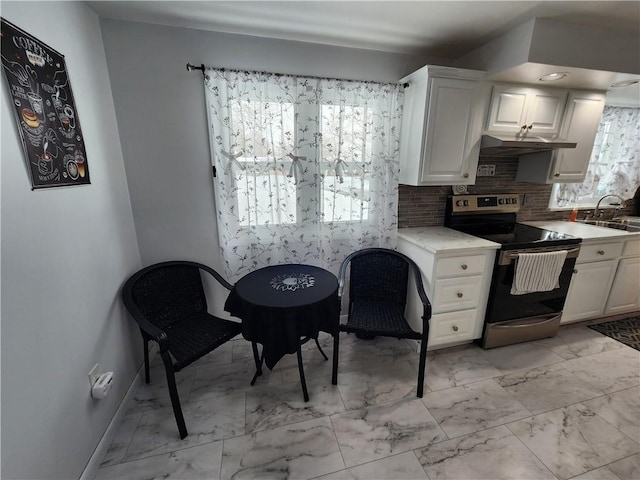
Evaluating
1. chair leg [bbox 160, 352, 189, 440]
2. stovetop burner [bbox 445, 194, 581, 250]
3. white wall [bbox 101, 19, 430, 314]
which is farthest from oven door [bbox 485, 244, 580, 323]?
chair leg [bbox 160, 352, 189, 440]

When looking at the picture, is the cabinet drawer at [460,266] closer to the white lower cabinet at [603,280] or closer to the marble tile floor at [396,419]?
the marble tile floor at [396,419]

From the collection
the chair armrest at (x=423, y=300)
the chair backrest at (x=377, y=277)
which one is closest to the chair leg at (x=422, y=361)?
the chair armrest at (x=423, y=300)

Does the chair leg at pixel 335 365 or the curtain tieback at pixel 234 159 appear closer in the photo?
the chair leg at pixel 335 365

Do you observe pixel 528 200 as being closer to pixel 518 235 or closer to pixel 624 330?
pixel 518 235

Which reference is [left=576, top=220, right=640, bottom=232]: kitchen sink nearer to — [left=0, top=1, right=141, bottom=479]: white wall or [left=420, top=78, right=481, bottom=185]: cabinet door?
[left=420, top=78, right=481, bottom=185]: cabinet door

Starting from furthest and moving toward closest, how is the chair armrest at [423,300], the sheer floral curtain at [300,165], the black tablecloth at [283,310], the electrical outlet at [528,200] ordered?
the electrical outlet at [528,200] < the sheer floral curtain at [300,165] < the chair armrest at [423,300] < the black tablecloth at [283,310]

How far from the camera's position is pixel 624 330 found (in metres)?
2.56

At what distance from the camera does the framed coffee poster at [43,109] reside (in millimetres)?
1038

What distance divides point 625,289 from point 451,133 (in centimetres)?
240

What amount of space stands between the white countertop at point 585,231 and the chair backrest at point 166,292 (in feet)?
10.7

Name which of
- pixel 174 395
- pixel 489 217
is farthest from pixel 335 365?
pixel 489 217

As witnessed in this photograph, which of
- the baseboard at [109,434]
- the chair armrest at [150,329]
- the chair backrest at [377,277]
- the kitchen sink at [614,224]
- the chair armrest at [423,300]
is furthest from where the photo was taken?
the kitchen sink at [614,224]

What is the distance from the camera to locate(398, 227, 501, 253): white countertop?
1.97 meters

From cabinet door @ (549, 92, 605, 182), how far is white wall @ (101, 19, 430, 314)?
151 centimetres
